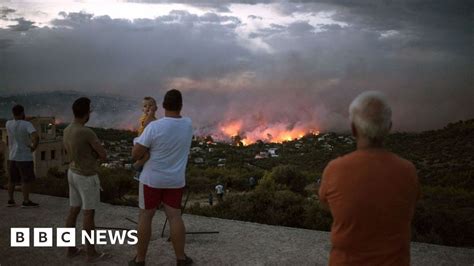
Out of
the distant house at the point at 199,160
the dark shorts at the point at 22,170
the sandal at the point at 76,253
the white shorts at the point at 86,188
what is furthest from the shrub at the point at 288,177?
the white shorts at the point at 86,188

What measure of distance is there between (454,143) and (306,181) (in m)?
13.8

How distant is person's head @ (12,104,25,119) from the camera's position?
760 centimetres

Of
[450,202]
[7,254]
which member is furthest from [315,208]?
[450,202]

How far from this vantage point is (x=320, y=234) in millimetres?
6738

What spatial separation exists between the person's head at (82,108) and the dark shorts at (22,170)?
3390mm

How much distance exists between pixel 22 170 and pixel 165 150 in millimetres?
4476

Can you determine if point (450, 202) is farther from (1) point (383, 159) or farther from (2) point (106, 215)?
(1) point (383, 159)

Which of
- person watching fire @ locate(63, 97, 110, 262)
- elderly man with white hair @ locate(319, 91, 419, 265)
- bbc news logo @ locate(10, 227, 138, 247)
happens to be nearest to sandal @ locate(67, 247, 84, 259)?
bbc news logo @ locate(10, 227, 138, 247)

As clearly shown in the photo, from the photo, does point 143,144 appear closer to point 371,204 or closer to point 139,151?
point 139,151

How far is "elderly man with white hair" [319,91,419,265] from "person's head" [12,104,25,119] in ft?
20.6

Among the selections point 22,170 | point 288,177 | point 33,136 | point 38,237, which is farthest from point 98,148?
point 288,177

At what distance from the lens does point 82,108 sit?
505cm

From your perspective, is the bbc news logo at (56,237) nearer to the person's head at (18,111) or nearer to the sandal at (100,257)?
the sandal at (100,257)

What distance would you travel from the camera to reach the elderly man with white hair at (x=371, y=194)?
2537 mm
